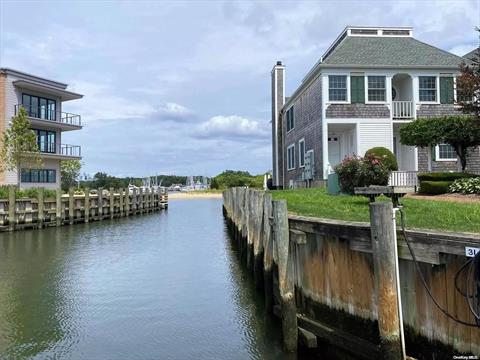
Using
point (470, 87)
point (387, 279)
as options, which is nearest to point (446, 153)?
point (470, 87)

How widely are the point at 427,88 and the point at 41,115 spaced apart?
35.7 metres

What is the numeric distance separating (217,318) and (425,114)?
68.1ft

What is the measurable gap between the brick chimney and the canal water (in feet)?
70.8

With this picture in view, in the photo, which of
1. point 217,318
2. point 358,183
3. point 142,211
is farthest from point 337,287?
point 142,211

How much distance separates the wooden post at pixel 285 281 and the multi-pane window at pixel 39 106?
140ft

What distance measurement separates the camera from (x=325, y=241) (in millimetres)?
7480

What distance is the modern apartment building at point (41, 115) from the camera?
142 ft

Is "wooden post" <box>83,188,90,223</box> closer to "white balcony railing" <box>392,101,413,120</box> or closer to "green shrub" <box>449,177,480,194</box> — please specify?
"white balcony railing" <box>392,101,413,120</box>

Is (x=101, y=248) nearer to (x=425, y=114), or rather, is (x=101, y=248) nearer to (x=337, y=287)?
(x=337, y=287)

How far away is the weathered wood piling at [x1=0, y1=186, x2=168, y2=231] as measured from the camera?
27.7 meters

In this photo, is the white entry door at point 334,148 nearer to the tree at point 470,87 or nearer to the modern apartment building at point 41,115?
the tree at point 470,87

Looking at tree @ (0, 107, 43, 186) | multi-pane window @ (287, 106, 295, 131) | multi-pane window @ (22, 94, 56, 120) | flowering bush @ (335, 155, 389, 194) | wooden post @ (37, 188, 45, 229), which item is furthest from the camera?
multi-pane window @ (22, 94, 56, 120)

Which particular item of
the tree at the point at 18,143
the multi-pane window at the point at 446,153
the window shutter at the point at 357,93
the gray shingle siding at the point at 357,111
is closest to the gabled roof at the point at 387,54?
the window shutter at the point at 357,93

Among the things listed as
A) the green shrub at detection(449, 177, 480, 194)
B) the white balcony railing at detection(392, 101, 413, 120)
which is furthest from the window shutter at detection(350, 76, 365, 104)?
the green shrub at detection(449, 177, 480, 194)
